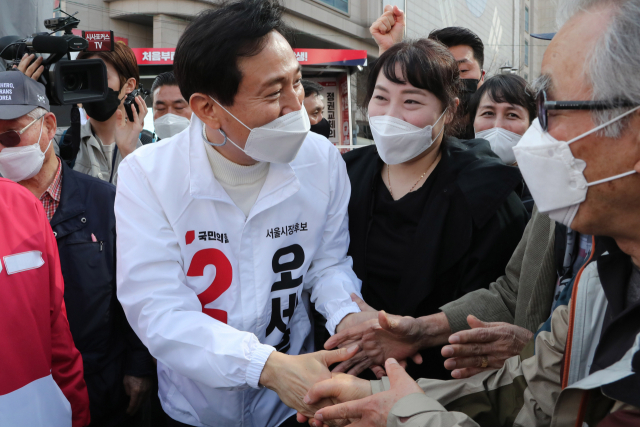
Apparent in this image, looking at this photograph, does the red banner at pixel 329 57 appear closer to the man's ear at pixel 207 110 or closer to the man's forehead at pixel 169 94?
the man's forehead at pixel 169 94

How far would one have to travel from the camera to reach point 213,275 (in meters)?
2.15

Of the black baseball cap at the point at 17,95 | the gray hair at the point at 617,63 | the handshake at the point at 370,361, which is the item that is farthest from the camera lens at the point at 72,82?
the gray hair at the point at 617,63

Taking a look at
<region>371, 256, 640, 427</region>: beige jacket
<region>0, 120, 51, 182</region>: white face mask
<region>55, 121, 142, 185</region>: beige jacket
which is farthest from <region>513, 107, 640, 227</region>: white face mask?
<region>55, 121, 142, 185</region>: beige jacket

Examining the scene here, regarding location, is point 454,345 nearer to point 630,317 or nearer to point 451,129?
point 630,317

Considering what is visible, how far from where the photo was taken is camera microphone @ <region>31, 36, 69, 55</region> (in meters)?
3.04

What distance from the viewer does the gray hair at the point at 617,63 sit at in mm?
1340

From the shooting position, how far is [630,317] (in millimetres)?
1443

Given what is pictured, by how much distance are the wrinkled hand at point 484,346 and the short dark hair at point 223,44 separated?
133 centimetres

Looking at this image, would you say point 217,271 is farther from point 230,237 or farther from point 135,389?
point 135,389

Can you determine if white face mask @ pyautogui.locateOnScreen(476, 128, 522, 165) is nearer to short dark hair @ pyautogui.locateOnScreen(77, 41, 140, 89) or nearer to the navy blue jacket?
the navy blue jacket

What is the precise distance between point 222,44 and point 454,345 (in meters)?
1.46

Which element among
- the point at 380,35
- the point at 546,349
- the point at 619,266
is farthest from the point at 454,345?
the point at 380,35

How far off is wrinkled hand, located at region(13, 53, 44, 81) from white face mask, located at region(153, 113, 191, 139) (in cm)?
169

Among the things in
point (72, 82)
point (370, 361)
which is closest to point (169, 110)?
point (72, 82)
